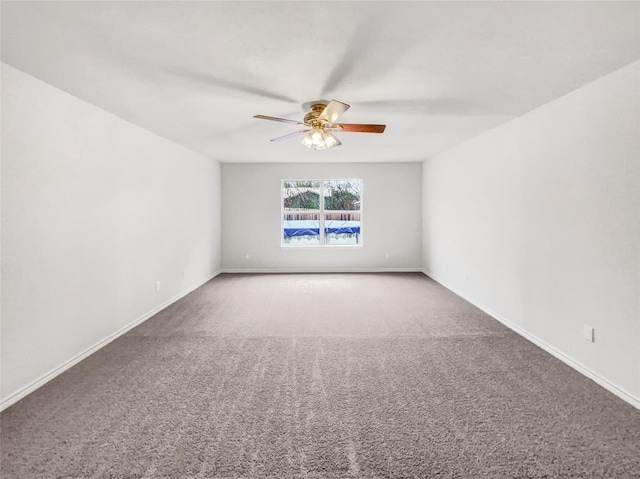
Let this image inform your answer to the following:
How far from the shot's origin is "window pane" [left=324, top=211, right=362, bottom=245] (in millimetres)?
7340

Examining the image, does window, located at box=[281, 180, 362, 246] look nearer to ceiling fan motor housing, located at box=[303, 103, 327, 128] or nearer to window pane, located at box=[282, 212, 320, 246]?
window pane, located at box=[282, 212, 320, 246]

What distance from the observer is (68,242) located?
2773 mm

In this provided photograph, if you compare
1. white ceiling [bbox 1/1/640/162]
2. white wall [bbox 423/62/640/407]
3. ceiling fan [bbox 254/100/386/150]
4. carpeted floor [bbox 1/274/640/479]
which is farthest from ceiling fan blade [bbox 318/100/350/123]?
carpeted floor [bbox 1/274/640/479]

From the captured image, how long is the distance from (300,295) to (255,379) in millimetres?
2658

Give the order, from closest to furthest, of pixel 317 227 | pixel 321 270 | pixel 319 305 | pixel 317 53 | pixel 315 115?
pixel 317 53 < pixel 315 115 < pixel 319 305 < pixel 321 270 < pixel 317 227

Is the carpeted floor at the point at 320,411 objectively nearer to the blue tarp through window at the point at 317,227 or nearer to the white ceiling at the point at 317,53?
the white ceiling at the point at 317,53

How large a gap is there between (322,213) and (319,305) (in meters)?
3.05

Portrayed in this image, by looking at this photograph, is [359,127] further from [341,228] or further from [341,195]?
[341,228]

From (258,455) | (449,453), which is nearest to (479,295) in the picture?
(449,453)

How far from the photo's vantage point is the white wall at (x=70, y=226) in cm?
228

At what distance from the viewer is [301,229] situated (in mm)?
7336

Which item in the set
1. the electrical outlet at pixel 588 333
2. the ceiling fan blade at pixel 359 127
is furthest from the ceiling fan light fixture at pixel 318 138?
the electrical outlet at pixel 588 333

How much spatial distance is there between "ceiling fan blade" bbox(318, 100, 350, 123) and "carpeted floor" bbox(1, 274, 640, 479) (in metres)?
1.99

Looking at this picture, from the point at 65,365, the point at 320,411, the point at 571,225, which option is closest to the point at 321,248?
the point at 571,225
